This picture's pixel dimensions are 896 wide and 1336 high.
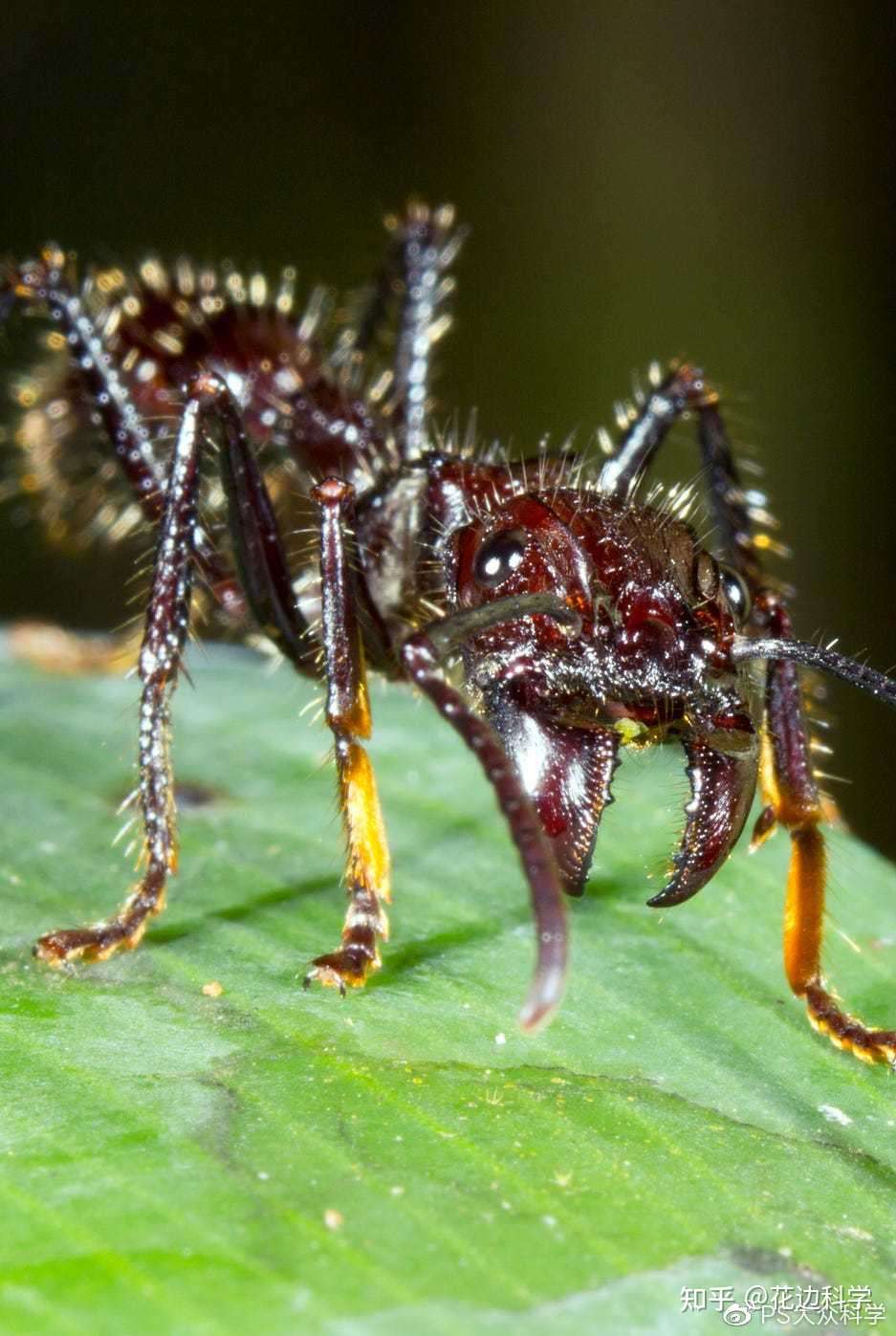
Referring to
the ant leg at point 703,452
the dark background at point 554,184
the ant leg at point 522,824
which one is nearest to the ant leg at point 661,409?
the ant leg at point 703,452

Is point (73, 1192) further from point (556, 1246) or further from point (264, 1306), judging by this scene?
point (556, 1246)

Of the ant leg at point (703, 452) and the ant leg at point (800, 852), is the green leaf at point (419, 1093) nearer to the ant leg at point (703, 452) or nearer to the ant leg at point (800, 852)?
the ant leg at point (800, 852)

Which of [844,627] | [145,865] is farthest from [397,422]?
[844,627]

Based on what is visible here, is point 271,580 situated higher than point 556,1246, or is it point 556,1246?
point 271,580

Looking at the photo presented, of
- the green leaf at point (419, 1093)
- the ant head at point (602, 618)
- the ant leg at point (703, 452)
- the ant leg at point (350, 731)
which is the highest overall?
the ant leg at point (703, 452)

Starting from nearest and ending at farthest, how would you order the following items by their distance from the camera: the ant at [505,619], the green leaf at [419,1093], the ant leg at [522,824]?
the green leaf at [419,1093], the ant leg at [522,824], the ant at [505,619]

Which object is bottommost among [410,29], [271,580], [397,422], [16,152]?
[271,580]

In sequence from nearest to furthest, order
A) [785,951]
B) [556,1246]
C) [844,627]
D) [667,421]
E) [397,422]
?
[556,1246], [785,951], [667,421], [397,422], [844,627]

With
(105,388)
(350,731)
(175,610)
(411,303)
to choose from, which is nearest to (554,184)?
(411,303)

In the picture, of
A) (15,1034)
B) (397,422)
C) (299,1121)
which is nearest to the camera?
(299,1121)
